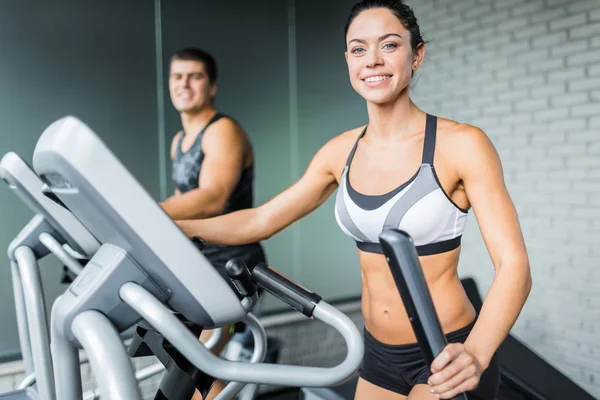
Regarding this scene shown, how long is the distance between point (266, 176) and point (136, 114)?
0.90m

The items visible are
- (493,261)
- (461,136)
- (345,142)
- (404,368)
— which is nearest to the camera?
(493,261)

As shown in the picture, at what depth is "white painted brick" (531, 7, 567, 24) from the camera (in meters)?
3.21

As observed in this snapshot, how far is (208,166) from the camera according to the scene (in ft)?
7.98

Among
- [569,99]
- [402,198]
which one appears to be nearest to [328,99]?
[569,99]

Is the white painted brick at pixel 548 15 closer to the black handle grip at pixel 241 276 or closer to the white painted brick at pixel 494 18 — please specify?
the white painted brick at pixel 494 18

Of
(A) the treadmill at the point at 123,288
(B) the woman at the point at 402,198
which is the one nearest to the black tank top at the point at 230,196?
(B) the woman at the point at 402,198

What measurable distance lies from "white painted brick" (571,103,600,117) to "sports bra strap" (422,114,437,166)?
6.96ft

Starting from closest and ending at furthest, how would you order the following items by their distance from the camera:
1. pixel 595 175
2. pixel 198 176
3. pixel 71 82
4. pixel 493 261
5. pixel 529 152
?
1. pixel 493 261
2. pixel 198 176
3. pixel 71 82
4. pixel 595 175
5. pixel 529 152

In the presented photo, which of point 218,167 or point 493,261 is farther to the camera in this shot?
point 218,167

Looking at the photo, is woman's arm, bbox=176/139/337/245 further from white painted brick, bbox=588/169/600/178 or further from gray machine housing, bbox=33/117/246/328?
white painted brick, bbox=588/169/600/178

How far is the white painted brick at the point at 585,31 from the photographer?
3.05 m

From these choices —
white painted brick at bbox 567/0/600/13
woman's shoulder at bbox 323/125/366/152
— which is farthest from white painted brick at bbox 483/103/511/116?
woman's shoulder at bbox 323/125/366/152

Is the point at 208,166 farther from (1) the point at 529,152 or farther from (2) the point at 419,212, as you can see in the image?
(1) the point at 529,152

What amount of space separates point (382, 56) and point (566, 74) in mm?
2292
